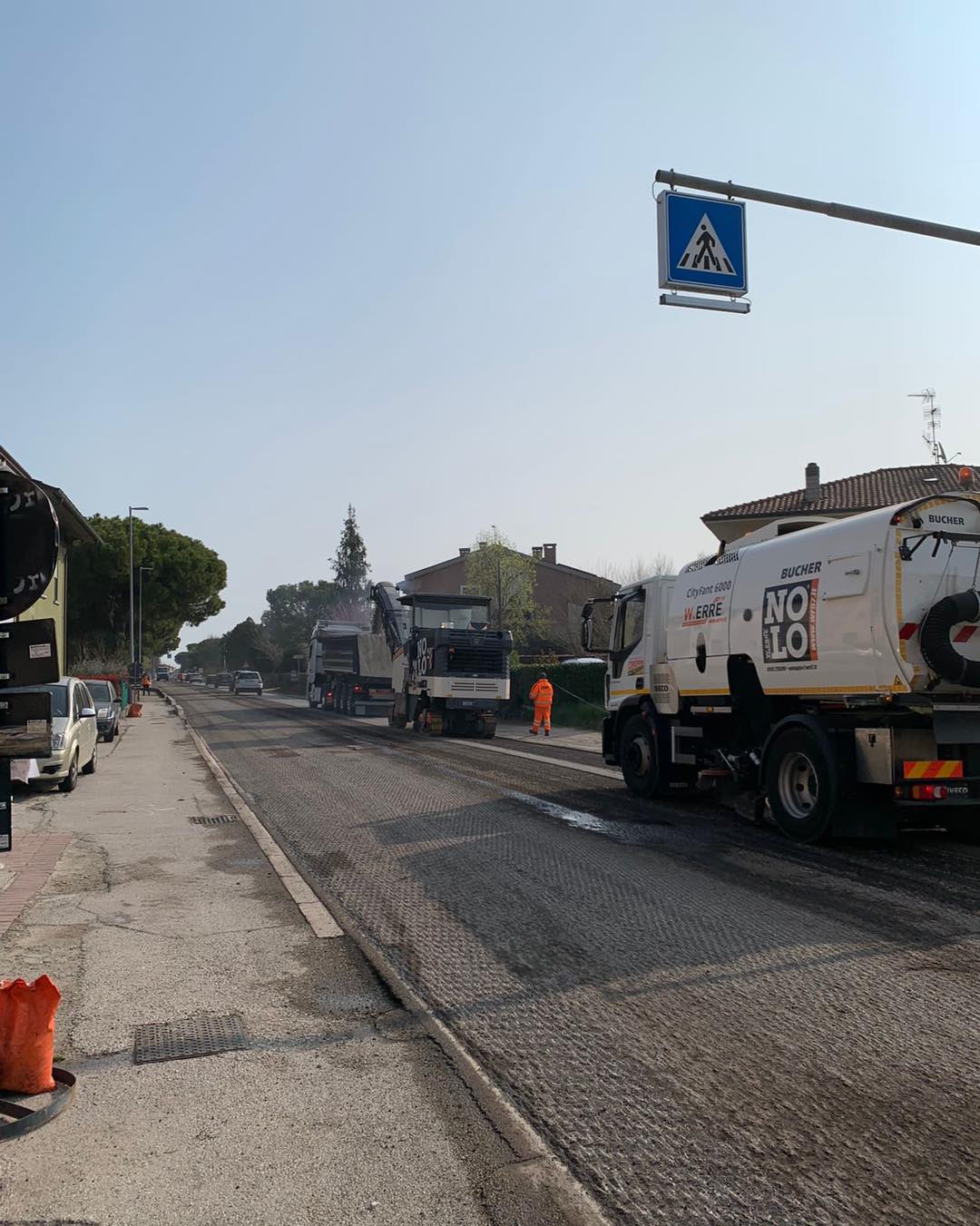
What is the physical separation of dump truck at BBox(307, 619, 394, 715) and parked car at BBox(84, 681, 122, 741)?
12086 mm

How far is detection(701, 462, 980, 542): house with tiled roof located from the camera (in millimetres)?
35875

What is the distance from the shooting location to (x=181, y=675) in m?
146

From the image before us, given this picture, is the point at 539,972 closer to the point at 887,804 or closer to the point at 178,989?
the point at 178,989

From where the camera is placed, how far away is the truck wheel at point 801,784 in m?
9.65

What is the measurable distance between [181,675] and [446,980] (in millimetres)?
146235

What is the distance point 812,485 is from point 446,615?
19.1 m

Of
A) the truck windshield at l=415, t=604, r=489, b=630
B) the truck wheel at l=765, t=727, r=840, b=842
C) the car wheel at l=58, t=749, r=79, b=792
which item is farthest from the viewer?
the truck windshield at l=415, t=604, r=489, b=630

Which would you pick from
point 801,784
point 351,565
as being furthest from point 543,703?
point 351,565

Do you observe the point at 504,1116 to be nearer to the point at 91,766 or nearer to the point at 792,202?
the point at 792,202

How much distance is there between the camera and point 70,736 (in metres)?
14.8

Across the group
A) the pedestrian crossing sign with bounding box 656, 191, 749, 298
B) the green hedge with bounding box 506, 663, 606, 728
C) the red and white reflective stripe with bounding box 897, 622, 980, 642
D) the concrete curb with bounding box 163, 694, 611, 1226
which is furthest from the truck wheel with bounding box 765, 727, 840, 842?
the green hedge with bounding box 506, 663, 606, 728

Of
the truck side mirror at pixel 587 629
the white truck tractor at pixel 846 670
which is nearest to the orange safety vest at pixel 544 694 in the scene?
the truck side mirror at pixel 587 629

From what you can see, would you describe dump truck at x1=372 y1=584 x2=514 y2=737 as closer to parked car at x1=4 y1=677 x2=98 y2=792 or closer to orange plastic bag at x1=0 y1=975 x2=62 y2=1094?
parked car at x1=4 y1=677 x2=98 y2=792

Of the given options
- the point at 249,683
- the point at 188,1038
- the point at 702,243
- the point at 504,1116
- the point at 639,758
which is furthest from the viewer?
the point at 249,683
